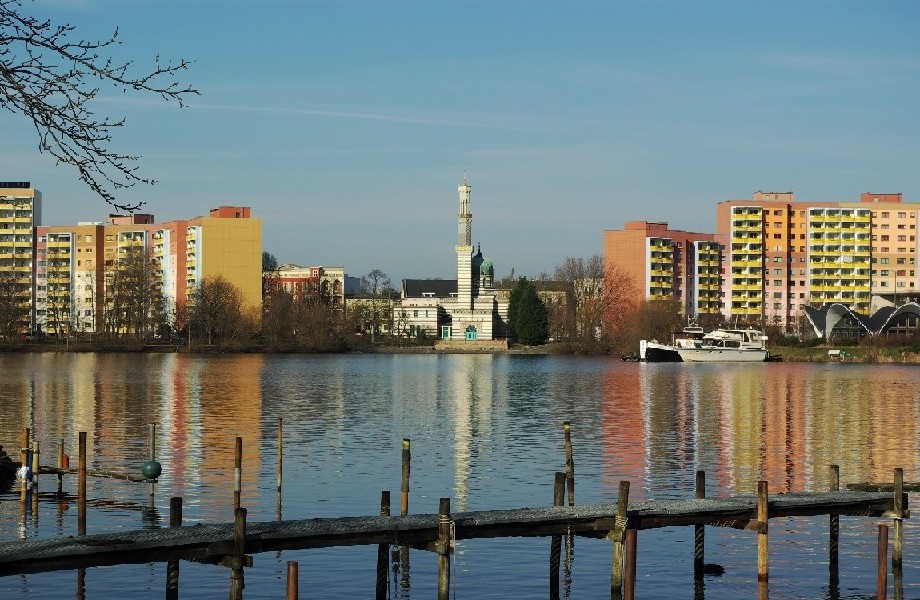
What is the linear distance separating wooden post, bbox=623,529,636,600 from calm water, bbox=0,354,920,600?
3235 mm

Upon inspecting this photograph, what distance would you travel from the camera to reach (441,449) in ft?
171

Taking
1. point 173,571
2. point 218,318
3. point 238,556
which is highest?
point 218,318

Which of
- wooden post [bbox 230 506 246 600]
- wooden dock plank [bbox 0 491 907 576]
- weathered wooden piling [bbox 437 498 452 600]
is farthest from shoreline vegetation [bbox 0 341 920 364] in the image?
Answer: wooden post [bbox 230 506 246 600]

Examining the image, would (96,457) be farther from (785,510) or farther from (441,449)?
(785,510)

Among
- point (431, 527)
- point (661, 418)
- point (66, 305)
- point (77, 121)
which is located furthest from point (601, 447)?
point (66, 305)

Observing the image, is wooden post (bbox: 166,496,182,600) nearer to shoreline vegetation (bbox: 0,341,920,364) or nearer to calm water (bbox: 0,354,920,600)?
calm water (bbox: 0,354,920,600)

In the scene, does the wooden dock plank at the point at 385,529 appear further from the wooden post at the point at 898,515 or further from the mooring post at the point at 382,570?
the mooring post at the point at 382,570

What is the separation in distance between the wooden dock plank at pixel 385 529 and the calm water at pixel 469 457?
5.95ft

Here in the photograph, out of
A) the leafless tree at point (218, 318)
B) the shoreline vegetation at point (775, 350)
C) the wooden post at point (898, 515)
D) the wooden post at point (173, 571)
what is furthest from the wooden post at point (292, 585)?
the leafless tree at point (218, 318)

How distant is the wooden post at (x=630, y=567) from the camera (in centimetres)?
2248

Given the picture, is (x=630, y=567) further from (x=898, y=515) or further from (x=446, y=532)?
(x=898, y=515)

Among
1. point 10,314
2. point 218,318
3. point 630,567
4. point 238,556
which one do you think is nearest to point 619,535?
point 630,567

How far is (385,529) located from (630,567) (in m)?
4.16

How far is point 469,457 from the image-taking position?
1935 inches
